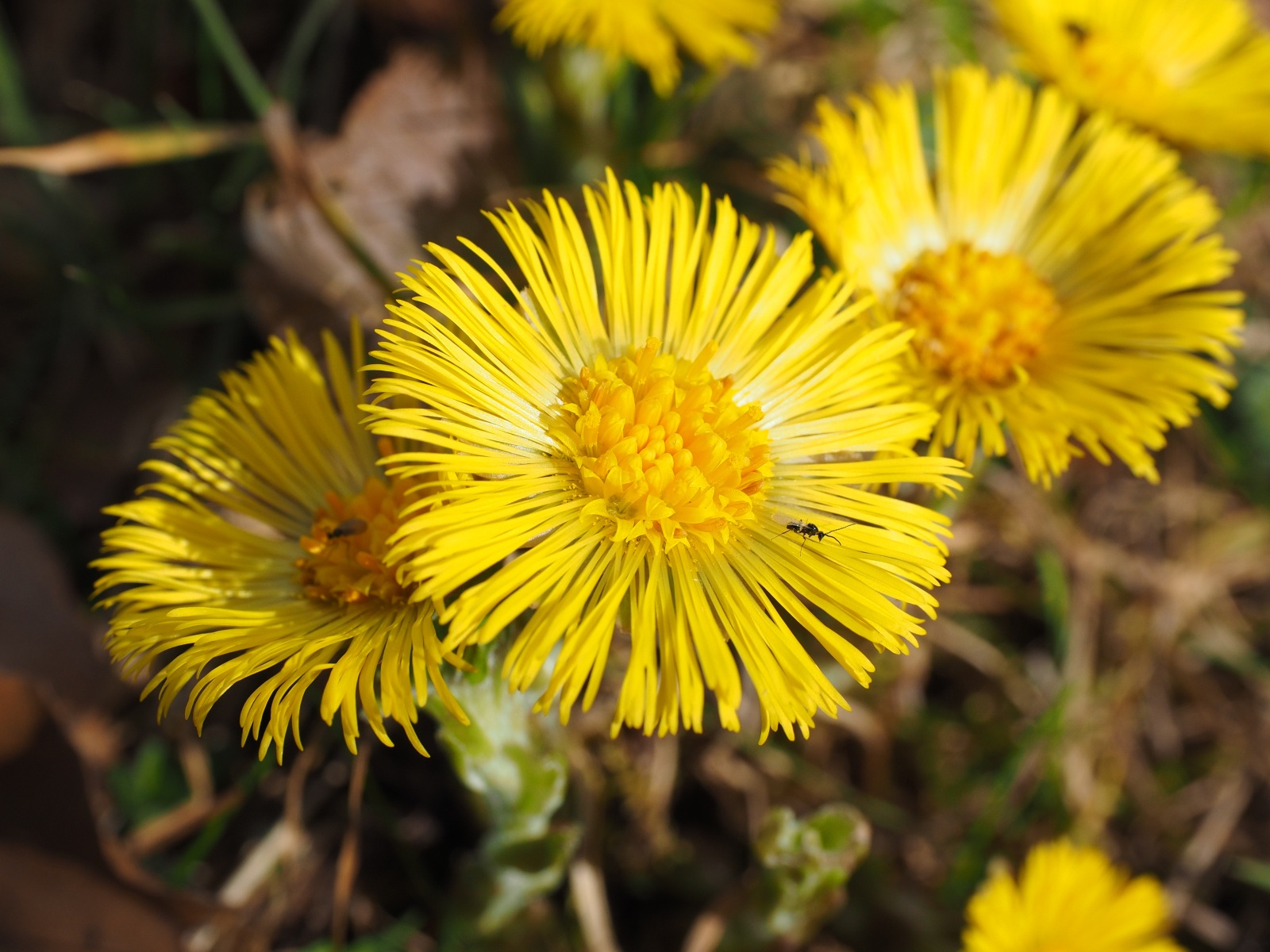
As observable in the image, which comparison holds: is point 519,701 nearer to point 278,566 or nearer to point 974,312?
point 278,566

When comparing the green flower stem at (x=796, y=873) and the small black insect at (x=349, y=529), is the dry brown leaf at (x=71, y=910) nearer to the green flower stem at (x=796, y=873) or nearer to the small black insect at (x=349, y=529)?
Result: the small black insect at (x=349, y=529)

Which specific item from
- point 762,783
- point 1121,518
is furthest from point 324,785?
point 1121,518

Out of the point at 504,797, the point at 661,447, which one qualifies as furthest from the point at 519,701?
the point at 661,447

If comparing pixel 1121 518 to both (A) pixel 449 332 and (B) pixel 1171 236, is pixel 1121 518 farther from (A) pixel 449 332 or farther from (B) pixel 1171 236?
(A) pixel 449 332

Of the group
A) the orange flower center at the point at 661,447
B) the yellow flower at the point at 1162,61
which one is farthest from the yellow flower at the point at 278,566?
the yellow flower at the point at 1162,61

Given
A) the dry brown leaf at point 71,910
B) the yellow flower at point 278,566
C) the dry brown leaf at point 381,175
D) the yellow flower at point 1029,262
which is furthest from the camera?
the dry brown leaf at point 381,175

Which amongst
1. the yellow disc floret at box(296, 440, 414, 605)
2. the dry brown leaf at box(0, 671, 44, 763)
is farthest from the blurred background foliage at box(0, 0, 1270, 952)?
the yellow disc floret at box(296, 440, 414, 605)
